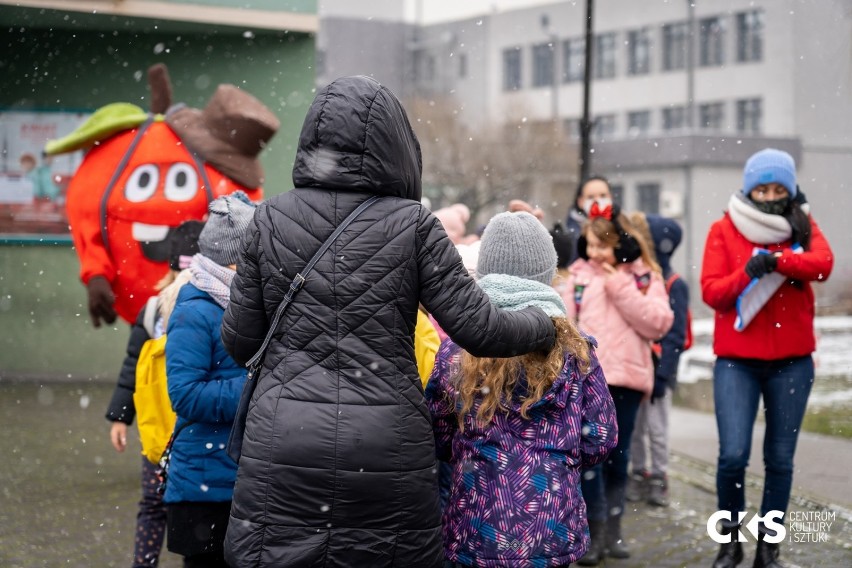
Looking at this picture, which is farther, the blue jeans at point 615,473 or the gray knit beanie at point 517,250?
the blue jeans at point 615,473

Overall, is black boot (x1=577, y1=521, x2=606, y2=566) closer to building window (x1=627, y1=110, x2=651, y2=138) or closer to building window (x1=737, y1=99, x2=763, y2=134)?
building window (x1=737, y1=99, x2=763, y2=134)

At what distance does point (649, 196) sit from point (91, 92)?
3668cm

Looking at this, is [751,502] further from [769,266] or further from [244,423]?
[244,423]

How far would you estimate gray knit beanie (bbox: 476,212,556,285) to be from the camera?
11.6 ft

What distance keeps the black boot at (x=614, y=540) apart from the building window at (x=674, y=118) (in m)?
48.8

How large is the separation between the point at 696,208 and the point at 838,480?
3656cm

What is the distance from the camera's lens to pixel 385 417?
9.95 feet

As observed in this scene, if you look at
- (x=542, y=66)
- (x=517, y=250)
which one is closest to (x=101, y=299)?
(x=517, y=250)

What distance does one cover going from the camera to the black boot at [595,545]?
5594 mm

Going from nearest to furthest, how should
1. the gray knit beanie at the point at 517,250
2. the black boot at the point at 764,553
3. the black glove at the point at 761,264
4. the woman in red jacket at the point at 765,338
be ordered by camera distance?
1. the gray knit beanie at the point at 517,250
2. the black glove at the point at 761,264
3. the woman in red jacket at the point at 765,338
4. the black boot at the point at 764,553

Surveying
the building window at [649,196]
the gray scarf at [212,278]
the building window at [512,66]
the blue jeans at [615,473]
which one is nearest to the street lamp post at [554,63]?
the building window at [512,66]

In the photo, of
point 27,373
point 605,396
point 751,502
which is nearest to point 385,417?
point 605,396

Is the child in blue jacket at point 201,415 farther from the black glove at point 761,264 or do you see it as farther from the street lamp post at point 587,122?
the street lamp post at point 587,122

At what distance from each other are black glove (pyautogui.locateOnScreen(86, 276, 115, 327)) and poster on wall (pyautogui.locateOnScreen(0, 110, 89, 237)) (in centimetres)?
605
